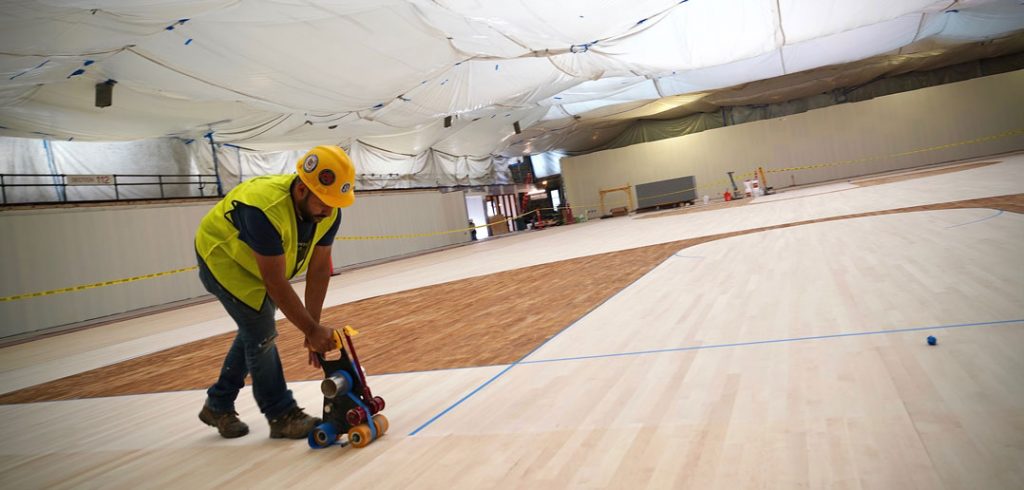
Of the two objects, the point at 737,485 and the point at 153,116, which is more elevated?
the point at 153,116

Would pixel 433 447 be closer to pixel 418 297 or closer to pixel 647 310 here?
pixel 647 310

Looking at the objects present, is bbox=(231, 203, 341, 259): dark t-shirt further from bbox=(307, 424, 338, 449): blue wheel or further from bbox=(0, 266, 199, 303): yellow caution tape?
bbox=(0, 266, 199, 303): yellow caution tape

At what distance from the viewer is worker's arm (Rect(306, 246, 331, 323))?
97.0 inches

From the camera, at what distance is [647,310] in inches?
152

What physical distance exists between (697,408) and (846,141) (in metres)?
27.5

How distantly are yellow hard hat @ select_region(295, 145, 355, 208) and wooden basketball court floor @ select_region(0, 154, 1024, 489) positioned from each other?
38.2 inches

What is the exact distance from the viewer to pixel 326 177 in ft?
6.88

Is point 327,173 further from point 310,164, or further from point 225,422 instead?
point 225,422

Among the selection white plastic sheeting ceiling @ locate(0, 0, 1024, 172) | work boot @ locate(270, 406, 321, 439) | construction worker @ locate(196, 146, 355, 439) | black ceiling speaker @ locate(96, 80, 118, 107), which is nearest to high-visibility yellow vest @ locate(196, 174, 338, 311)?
construction worker @ locate(196, 146, 355, 439)

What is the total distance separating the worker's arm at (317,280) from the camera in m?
2.46

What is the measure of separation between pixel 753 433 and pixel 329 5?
9.25 m

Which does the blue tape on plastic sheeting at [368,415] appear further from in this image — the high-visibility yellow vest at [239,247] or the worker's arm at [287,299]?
the high-visibility yellow vest at [239,247]

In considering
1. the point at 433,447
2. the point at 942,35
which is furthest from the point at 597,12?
the point at 942,35

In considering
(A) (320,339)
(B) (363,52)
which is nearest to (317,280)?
(A) (320,339)
